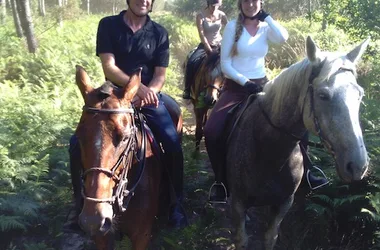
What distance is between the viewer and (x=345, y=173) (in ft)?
8.20

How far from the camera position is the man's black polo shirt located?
3666 mm

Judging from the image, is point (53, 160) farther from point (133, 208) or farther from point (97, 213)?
point (97, 213)

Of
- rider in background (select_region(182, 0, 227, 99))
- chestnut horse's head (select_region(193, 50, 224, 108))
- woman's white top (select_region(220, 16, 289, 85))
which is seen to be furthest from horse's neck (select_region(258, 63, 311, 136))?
rider in background (select_region(182, 0, 227, 99))

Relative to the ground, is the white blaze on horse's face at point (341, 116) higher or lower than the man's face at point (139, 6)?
lower

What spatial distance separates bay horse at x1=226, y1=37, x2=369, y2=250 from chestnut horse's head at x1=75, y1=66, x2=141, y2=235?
1.36 metres

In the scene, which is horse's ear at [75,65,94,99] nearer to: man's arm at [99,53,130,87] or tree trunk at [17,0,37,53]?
man's arm at [99,53,130,87]

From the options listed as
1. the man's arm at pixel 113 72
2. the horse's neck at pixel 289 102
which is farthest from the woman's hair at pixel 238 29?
the man's arm at pixel 113 72

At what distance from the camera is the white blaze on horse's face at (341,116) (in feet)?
8.07

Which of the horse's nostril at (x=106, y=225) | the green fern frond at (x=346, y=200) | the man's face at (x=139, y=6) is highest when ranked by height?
the man's face at (x=139, y=6)

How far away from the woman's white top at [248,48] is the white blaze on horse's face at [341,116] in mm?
1595

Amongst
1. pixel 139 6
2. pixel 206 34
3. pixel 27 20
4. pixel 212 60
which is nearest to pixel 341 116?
pixel 139 6

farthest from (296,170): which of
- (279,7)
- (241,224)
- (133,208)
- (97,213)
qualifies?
(279,7)

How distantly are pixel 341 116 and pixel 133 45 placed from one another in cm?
211

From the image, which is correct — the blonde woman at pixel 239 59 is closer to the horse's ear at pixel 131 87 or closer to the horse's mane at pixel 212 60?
the horse's ear at pixel 131 87
